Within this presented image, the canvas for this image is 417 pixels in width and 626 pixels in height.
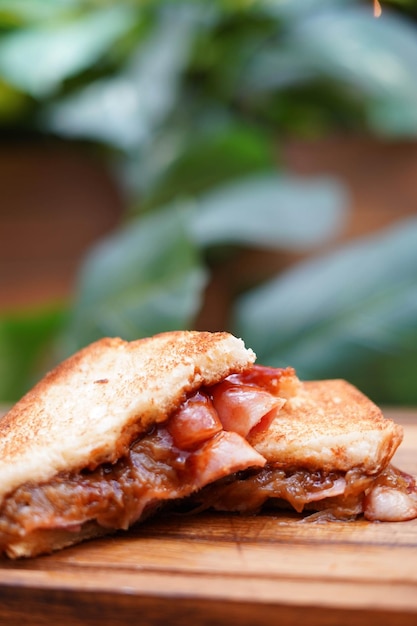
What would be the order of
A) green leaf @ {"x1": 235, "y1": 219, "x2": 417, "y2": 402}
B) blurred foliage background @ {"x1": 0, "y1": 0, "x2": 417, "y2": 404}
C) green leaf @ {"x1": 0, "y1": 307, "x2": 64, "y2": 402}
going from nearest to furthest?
green leaf @ {"x1": 235, "y1": 219, "x2": 417, "y2": 402} < blurred foliage background @ {"x1": 0, "y1": 0, "x2": 417, "y2": 404} < green leaf @ {"x1": 0, "y1": 307, "x2": 64, "y2": 402}

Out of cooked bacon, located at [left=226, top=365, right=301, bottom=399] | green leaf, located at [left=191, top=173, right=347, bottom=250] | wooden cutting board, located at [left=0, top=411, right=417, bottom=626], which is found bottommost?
wooden cutting board, located at [left=0, top=411, right=417, bottom=626]

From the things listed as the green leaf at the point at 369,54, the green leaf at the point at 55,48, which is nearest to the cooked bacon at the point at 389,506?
the green leaf at the point at 369,54

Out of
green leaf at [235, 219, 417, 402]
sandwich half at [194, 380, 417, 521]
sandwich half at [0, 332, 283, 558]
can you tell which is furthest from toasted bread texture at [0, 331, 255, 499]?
green leaf at [235, 219, 417, 402]

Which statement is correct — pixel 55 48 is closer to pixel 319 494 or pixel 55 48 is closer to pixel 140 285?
pixel 140 285

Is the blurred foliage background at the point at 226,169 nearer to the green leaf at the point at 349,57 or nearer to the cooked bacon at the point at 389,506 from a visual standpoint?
the green leaf at the point at 349,57

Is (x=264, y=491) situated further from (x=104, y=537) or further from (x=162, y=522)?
(x=104, y=537)

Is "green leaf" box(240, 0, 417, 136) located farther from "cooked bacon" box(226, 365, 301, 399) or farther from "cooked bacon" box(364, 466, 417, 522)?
"cooked bacon" box(364, 466, 417, 522)

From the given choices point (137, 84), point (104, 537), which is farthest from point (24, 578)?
point (137, 84)
